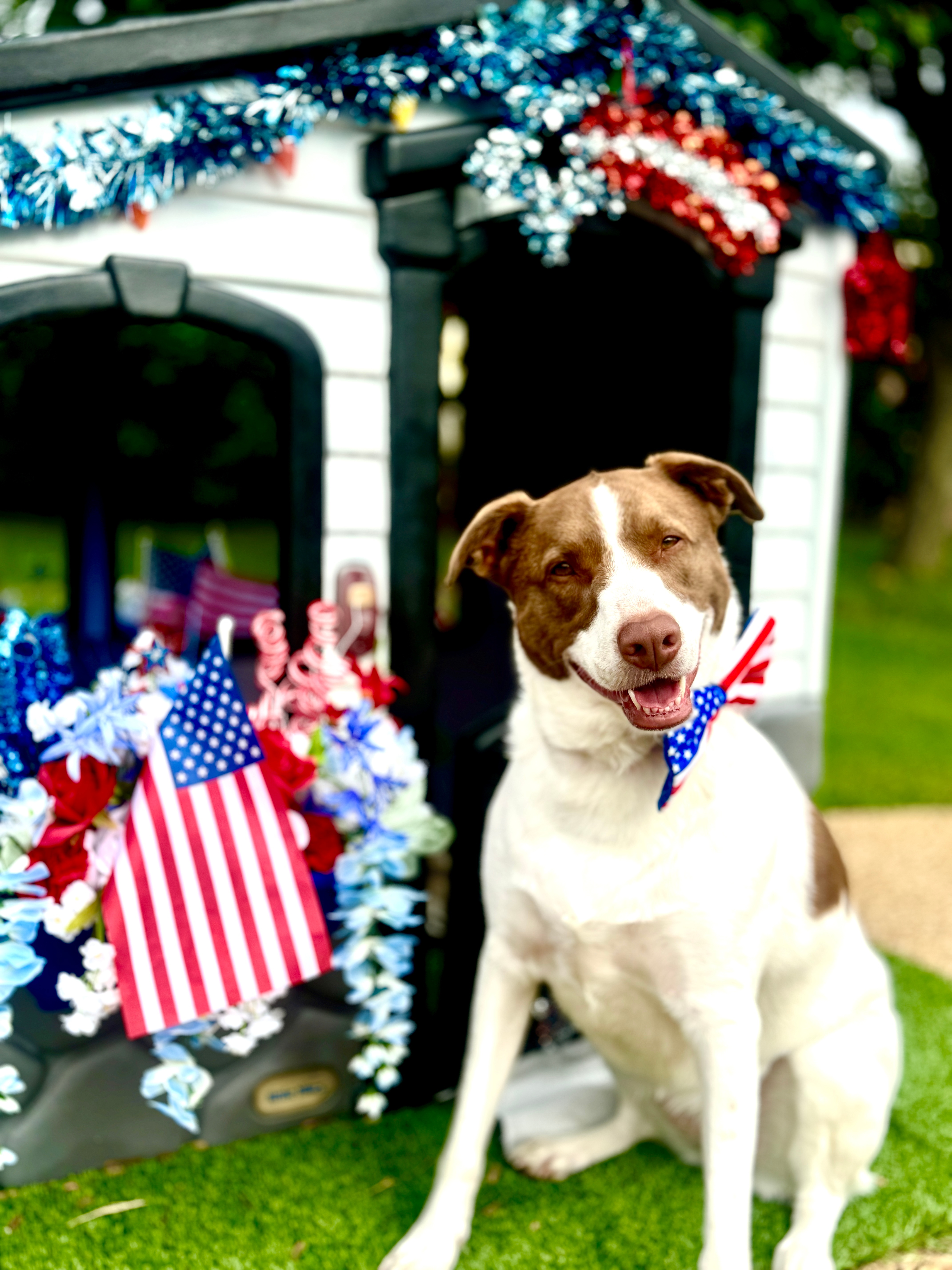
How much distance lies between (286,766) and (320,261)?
1.37 metres

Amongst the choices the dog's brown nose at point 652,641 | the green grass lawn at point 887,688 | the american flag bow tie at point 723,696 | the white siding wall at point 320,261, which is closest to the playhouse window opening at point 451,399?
the white siding wall at point 320,261

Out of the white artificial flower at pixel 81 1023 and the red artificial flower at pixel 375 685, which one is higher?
the red artificial flower at pixel 375 685

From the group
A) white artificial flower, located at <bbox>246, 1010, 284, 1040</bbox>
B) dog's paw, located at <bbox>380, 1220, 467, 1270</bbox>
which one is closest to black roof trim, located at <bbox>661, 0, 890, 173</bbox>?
white artificial flower, located at <bbox>246, 1010, 284, 1040</bbox>

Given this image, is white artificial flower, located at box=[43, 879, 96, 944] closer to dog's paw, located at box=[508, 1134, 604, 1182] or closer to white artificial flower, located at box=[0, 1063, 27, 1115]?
white artificial flower, located at box=[0, 1063, 27, 1115]

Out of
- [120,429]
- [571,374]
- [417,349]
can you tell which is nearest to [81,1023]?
[417,349]

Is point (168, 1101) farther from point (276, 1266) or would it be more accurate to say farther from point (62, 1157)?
point (276, 1266)

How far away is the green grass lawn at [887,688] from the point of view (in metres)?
6.90

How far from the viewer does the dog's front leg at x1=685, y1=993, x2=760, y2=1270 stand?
7.24 ft

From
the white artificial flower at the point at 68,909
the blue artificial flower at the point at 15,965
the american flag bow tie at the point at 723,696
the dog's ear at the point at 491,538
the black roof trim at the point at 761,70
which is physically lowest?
the blue artificial flower at the point at 15,965

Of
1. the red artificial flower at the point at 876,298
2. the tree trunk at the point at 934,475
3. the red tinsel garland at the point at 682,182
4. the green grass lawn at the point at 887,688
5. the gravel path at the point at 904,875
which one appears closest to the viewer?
the red tinsel garland at the point at 682,182

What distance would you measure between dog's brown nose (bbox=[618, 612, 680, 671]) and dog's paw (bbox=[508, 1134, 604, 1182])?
159 centimetres

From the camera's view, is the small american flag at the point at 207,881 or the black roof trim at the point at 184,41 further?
the small american flag at the point at 207,881

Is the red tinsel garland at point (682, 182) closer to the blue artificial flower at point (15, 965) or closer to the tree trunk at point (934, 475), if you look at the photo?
the blue artificial flower at point (15, 965)

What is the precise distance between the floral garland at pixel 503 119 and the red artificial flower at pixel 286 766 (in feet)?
4.44
